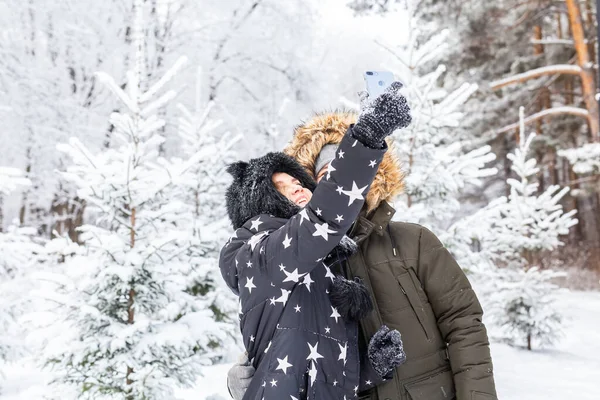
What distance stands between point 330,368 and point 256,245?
39 cm

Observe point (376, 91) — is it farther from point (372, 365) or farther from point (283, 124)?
point (283, 124)

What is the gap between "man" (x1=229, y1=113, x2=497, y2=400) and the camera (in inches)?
67.2

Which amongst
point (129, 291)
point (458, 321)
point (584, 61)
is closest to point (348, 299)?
point (458, 321)

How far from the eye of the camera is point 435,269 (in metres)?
1.81

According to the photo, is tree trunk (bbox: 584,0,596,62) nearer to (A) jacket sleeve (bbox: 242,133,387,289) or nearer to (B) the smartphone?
(B) the smartphone

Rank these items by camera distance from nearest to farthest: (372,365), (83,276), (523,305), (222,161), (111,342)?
(372,365), (111,342), (83,276), (222,161), (523,305)

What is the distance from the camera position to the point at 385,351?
157 centimetres

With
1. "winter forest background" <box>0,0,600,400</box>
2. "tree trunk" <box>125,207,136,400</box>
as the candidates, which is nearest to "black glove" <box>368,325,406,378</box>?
"winter forest background" <box>0,0,600,400</box>

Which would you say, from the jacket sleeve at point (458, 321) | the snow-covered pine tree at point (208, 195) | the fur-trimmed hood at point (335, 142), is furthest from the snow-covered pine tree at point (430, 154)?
the jacket sleeve at point (458, 321)

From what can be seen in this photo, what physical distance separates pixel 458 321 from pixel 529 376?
19.4 feet

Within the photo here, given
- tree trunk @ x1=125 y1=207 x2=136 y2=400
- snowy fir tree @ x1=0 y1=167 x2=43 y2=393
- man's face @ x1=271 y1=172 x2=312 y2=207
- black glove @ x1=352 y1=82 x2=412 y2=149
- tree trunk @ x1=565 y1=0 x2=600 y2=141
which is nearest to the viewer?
black glove @ x1=352 y1=82 x2=412 y2=149

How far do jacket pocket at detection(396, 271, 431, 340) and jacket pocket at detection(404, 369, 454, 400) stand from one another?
0.45 feet

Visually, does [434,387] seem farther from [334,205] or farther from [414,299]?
[334,205]

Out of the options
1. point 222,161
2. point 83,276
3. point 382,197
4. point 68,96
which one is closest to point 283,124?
point 68,96
